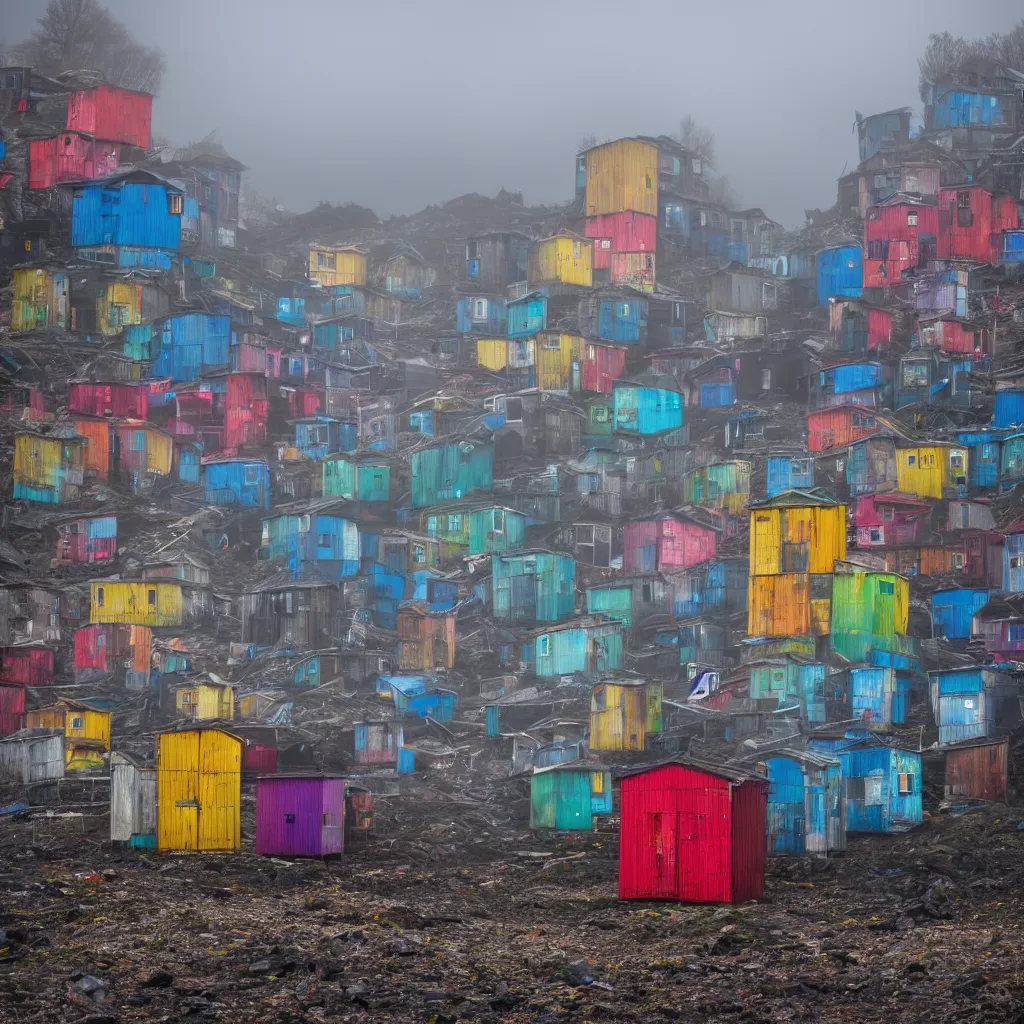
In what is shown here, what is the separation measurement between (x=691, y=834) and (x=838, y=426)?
33.2 metres

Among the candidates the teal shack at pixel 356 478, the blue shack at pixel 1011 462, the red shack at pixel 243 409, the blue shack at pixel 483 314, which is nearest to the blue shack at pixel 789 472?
the blue shack at pixel 1011 462

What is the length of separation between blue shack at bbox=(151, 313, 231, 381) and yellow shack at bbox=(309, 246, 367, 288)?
1511 centimetres

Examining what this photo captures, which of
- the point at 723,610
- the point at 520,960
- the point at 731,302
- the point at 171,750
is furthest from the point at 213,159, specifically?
the point at 520,960

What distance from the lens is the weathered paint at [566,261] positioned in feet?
242

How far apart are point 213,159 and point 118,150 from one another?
5816 mm

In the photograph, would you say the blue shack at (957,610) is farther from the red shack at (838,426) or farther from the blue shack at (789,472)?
the red shack at (838,426)

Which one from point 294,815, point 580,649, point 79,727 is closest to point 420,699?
point 580,649

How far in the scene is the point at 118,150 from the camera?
76562 millimetres

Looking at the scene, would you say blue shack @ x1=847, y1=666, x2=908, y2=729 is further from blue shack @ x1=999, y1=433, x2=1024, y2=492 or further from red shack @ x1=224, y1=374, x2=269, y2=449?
red shack @ x1=224, y1=374, x2=269, y2=449

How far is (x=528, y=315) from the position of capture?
227ft

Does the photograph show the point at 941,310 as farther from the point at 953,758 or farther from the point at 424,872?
the point at 424,872

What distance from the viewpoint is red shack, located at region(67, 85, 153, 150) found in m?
76.7

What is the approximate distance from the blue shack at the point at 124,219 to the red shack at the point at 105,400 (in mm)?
10107

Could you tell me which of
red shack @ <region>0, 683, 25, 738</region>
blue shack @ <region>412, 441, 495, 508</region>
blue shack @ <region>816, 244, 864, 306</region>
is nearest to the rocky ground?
red shack @ <region>0, 683, 25, 738</region>
